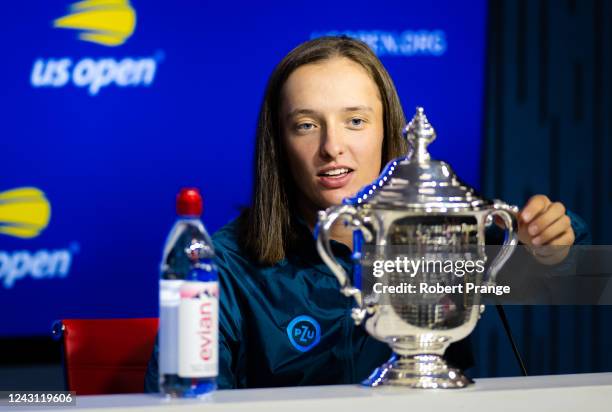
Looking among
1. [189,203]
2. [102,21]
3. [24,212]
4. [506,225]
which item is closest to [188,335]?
[189,203]

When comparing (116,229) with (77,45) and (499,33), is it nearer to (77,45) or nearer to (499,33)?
(77,45)

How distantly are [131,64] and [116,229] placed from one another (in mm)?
481

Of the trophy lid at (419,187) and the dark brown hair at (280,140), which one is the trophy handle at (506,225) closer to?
the trophy lid at (419,187)

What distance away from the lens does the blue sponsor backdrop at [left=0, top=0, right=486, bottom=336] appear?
272 cm

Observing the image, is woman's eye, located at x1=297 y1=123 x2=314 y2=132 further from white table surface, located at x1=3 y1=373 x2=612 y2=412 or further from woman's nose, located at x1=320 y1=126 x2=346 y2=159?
white table surface, located at x1=3 y1=373 x2=612 y2=412

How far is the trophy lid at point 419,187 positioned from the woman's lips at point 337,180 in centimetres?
42

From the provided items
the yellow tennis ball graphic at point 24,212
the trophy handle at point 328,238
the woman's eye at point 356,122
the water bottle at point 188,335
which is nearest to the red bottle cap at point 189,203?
the water bottle at point 188,335

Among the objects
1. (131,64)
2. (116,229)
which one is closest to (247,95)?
(131,64)

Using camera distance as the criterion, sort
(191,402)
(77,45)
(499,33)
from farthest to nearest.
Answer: (499,33) → (77,45) → (191,402)

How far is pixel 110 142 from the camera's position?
2.79m

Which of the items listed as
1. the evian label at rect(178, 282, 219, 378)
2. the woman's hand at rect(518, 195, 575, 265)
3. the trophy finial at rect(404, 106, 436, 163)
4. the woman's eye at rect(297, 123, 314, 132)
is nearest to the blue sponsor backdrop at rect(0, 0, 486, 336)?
the woman's eye at rect(297, 123, 314, 132)

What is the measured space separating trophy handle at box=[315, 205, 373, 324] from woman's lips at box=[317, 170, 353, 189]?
0.49 meters

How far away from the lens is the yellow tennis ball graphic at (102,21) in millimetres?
2754

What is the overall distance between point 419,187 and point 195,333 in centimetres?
31
